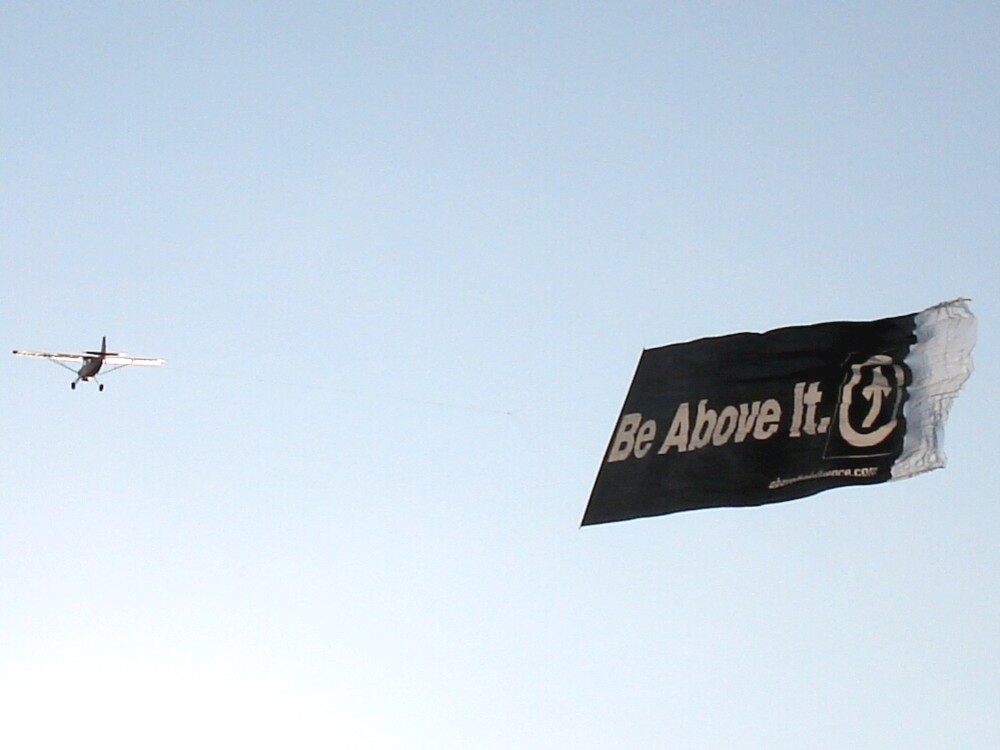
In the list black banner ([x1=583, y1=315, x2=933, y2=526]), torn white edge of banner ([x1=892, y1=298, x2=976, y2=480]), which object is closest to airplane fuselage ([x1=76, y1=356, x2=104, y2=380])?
black banner ([x1=583, y1=315, x2=933, y2=526])

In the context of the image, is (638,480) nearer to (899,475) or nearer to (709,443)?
(709,443)

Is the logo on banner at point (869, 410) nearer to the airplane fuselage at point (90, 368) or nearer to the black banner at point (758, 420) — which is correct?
the black banner at point (758, 420)

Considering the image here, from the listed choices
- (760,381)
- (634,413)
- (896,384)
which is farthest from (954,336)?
(634,413)

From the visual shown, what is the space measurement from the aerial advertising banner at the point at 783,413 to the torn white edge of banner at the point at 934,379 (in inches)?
1.4

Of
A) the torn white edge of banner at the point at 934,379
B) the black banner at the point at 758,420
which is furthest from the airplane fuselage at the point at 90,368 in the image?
the torn white edge of banner at the point at 934,379

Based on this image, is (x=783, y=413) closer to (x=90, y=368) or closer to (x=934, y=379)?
(x=934, y=379)

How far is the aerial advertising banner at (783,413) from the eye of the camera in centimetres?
4947

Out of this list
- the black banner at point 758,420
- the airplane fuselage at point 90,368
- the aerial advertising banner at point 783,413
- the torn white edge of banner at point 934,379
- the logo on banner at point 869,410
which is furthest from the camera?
the airplane fuselage at point 90,368

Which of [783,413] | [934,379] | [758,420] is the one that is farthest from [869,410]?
[758,420]

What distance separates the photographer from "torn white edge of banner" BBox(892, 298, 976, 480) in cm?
4881

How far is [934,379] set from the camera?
49.5 metres

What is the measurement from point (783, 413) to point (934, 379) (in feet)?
14.5

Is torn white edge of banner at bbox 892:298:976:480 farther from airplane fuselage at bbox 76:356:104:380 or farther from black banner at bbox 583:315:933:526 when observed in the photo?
airplane fuselage at bbox 76:356:104:380

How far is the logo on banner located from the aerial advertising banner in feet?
0.09
